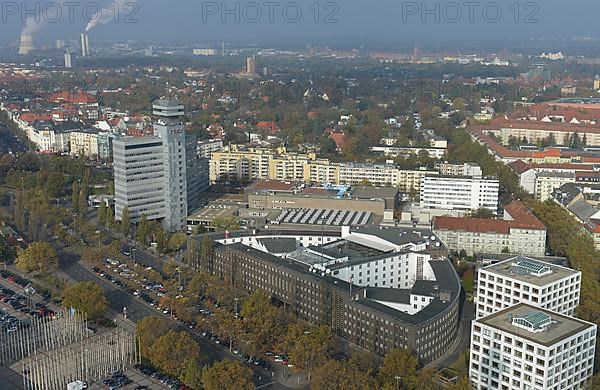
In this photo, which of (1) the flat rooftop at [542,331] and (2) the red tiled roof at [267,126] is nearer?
(1) the flat rooftop at [542,331]

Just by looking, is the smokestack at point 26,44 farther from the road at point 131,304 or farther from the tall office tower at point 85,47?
the road at point 131,304

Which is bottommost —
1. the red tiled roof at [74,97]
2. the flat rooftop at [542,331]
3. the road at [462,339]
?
the road at [462,339]

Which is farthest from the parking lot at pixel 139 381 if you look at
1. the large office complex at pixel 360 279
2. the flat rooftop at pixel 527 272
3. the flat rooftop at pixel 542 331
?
the flat rooftop at pixel 527 272

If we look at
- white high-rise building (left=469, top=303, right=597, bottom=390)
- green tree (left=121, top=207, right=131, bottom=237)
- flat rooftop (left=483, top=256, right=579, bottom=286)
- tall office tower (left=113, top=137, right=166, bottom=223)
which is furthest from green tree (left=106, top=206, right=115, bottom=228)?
white high-rise building (left=469, top=303, right=597, bottom=390)

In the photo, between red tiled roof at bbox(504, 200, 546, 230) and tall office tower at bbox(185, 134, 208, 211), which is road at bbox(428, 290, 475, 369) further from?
tall office tower at bbox(185, 134, 208, 211)

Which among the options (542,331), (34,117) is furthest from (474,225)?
(34,117)

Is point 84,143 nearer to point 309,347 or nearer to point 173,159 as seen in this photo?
point 173,159

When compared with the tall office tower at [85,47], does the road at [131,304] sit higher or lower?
lower
